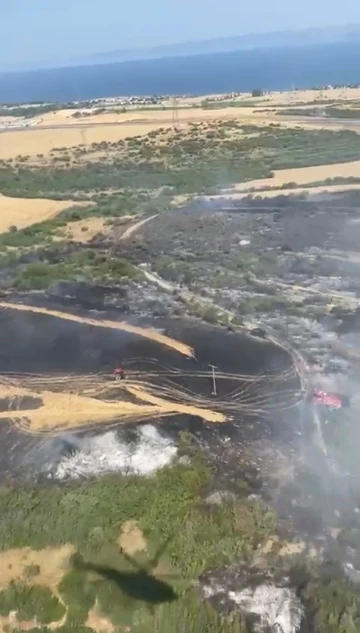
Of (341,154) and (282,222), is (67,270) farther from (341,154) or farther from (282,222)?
(341,154)

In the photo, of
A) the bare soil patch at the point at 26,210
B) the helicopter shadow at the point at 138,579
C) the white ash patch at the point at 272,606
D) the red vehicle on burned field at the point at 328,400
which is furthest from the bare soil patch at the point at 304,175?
the white ash patch at the point at 272,606

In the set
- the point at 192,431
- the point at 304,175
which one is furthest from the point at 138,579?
the point at 304,175

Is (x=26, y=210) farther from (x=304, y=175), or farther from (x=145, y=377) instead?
(x=145, y=377)

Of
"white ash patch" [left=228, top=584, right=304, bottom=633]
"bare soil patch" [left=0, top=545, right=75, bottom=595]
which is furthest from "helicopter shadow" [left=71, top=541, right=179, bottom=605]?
"white ash patch" [left=228, top=584, right=304, bottom=633]

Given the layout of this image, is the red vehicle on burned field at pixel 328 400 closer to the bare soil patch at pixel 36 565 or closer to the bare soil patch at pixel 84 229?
the bare soil patch at pixel 36 565

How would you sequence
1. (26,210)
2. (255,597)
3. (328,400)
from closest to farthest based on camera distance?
(255,597) < (328,400) < (26,210)

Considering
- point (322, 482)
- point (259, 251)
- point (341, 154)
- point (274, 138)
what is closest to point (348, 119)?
point (274, 138)
